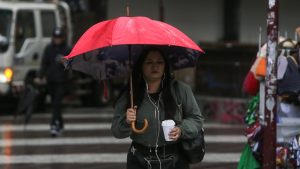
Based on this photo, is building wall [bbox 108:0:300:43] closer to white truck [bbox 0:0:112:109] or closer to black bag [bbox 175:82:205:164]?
white truck [bbox 0:0:112:109]

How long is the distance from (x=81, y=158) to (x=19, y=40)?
5.76 metres

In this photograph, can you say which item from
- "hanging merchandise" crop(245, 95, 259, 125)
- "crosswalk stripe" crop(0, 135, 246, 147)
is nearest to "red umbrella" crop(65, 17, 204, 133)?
"hanging merchandise" crop(245, 95, 259, 125)

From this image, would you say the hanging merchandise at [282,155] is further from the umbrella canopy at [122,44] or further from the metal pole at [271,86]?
the umbrella canopy at [122,44]

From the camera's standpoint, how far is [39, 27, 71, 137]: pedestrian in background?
458 inches

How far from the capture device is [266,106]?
5.92 m

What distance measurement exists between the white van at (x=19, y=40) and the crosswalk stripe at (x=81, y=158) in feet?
16.0

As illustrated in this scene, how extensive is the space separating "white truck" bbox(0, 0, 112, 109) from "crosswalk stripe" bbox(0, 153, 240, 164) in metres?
4.87

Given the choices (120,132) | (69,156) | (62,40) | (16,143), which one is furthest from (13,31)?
(120,132)

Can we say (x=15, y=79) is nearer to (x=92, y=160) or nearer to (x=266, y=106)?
(x=92, y=160)

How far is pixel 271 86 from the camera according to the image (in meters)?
5.88

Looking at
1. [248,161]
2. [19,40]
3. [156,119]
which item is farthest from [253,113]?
[19,40]

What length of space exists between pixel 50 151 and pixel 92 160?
1054 mm

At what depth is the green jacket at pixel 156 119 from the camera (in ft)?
16.8

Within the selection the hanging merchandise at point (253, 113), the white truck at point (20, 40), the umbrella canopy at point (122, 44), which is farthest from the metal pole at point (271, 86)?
the white truck at point (20, 40)
